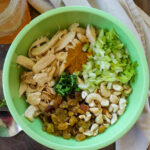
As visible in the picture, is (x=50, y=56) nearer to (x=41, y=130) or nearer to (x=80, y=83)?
(x=80, y=83)

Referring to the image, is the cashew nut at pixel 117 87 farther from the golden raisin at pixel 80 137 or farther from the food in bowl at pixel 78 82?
the golden raisin at pixel 80 137

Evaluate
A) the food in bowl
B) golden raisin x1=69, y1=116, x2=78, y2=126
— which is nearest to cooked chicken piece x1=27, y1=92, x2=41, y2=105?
the food in bowl

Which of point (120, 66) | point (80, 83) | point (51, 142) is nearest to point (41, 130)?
point (51, 142)

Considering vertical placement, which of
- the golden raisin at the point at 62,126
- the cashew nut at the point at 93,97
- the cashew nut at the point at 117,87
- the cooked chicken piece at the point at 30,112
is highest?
the cashew nut at the point at 117,87

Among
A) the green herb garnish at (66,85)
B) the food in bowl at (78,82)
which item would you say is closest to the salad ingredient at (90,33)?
the food in bowl at (78,82)

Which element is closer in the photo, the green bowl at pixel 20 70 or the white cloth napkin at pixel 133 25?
the green bowl at pixel 20 70

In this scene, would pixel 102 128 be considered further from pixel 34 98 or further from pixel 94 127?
pixel 34 98

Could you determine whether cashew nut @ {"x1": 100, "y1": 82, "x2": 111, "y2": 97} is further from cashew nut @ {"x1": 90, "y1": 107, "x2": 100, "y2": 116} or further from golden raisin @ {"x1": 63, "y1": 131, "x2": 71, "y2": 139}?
golden raisin @ {"x1": 63, "y1": 131, "x2": 71, "y2": 139}
